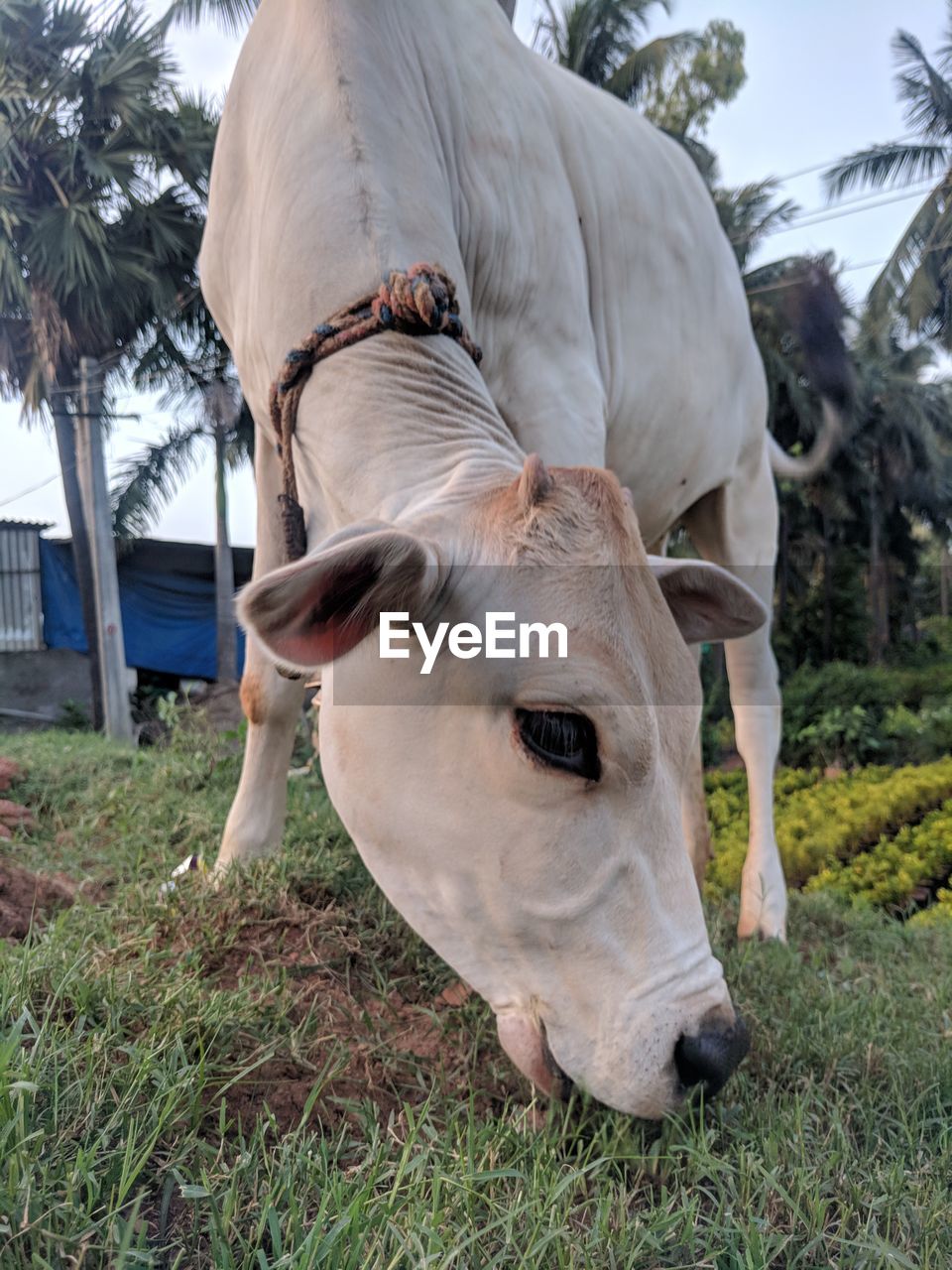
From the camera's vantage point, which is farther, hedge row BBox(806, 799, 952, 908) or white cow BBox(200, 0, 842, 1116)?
hedge row BBox(806, 799, 952, 908)

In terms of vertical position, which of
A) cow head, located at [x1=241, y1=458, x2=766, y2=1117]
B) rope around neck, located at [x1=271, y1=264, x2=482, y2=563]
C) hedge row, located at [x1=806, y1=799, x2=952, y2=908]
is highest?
rope around neck, located at [x1=271, y1=264, x2=482, y2=563]

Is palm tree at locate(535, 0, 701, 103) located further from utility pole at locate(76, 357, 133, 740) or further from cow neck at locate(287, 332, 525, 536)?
cow neck at locate(287, 332, 525, 536)

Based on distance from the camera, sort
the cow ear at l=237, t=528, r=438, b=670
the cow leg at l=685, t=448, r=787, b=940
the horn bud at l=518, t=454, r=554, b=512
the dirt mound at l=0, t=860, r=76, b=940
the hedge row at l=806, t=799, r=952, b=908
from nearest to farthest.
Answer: the cow ear at l=237, t=528, r=438, b=670, the horn bud at l=518, t=454, r=554, b=512, the dirt mound at l=0, t=860, r=76, b=940, the cow leg at l=685, t=448, r=787, b=940, the hedge row at l=806, t=799, r=952, b=908

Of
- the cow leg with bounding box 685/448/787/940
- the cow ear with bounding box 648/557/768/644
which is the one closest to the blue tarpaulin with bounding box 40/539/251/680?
the cow leg with bounding box 685/448/787/940

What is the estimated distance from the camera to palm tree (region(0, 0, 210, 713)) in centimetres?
1203

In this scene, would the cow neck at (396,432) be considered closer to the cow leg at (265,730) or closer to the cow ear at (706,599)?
the cow ear at (706,599)

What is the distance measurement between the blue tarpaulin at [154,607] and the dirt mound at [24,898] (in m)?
13.8

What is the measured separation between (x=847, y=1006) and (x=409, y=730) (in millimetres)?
1570

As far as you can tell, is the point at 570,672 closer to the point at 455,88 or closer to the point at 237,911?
the point at 237,911

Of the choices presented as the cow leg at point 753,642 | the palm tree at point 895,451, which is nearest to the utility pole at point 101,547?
the cow leg at point 753,642

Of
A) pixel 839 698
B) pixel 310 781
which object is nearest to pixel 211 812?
pixel 310 781

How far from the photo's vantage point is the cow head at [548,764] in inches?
64.4

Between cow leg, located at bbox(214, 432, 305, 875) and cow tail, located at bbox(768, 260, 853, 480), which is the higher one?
cow tail, located at bbox(768, 260, 853, 480)

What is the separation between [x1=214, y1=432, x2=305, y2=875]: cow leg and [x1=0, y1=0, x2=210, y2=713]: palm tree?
10234 millimetres
